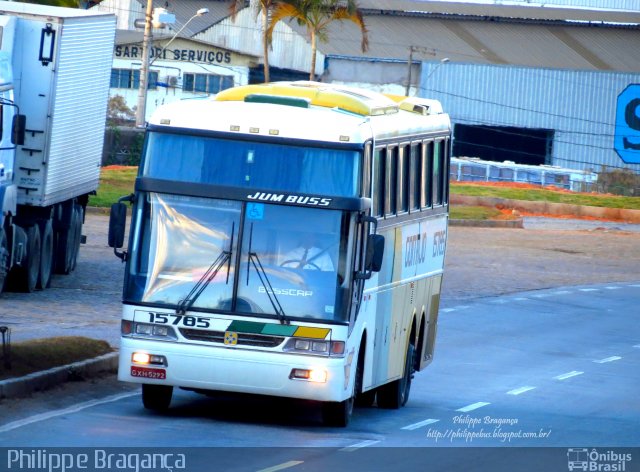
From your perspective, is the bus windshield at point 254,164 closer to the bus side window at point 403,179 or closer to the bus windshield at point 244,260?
the bus windshield at point 244,260

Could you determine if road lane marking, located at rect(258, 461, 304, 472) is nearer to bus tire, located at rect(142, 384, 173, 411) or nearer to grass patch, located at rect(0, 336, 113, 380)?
bus tire, located at rect(142, 384, 173, 411)

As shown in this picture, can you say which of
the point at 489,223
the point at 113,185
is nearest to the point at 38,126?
the point at 113,185

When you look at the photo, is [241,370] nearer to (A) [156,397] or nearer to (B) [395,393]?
(A) [156,397]

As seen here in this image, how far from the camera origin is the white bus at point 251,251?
40.7 feet

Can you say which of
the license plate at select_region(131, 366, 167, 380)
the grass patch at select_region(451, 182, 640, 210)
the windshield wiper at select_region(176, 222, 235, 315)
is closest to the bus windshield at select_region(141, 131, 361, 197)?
the windshield wiper at select_region(176, 222, 235, 315)

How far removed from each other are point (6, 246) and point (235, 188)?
10901mm

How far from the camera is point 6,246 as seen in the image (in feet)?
74.8

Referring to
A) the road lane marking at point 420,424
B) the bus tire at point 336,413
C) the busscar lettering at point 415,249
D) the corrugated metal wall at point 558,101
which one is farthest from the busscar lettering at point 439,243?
the corrugated metal wall at point 558,101

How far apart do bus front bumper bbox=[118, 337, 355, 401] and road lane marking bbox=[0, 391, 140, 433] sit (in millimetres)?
914

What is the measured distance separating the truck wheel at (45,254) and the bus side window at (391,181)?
37.8 ft

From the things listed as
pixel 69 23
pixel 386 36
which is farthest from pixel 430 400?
pixel 386 36

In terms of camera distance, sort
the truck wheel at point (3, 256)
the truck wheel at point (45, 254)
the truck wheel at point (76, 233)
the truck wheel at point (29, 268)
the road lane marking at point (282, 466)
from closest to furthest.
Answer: the road lane marking at point (282, 466) → the truck wheel at point (3, 256) → the truck wheel at point (29, 268) → the truck wheel at point (45, 254) → the truck wheel at point (76, 233)

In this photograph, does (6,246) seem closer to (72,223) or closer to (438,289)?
(72,223)

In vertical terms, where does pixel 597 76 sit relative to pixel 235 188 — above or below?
above
